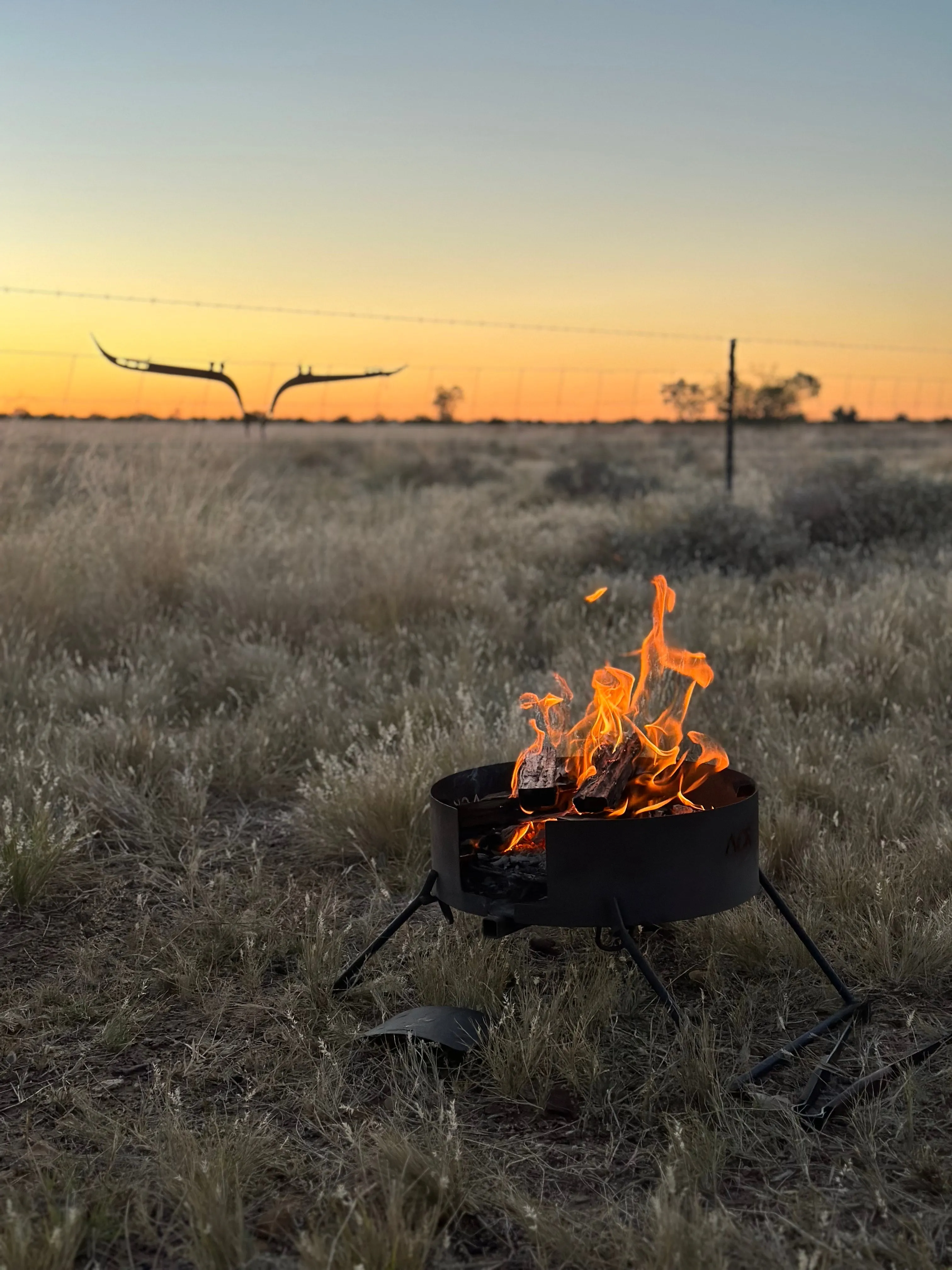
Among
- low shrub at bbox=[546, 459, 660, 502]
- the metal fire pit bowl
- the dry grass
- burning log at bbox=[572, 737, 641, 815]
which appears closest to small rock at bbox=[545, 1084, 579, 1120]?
the dry grass

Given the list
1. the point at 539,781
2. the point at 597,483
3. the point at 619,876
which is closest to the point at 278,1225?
the point at 619,876

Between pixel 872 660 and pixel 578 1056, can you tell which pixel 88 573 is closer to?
pixel 872 660

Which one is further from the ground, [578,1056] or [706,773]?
[706,773]

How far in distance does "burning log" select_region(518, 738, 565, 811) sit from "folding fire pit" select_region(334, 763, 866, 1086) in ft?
0.13

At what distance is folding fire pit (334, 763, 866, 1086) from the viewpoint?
3.03 meters

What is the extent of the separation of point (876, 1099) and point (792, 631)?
513cm

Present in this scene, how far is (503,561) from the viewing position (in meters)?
11.0

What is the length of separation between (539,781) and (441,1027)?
761mm

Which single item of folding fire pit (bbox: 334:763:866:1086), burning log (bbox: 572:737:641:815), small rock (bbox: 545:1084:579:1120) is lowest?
small rock (bbox: 545:1084:579:1120)

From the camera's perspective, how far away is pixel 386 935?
3.44 metres

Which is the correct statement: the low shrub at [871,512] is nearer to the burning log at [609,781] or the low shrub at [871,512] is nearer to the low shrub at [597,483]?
the low shrub at [597,483]

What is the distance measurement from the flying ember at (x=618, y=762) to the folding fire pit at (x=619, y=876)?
0.05m

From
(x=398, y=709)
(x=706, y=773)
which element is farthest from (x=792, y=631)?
(x=706, y=773)

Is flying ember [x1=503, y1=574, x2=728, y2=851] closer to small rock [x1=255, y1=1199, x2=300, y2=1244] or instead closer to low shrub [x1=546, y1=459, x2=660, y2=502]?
small rock [x1=255, y1=1199, x2=300, y2=1244]
